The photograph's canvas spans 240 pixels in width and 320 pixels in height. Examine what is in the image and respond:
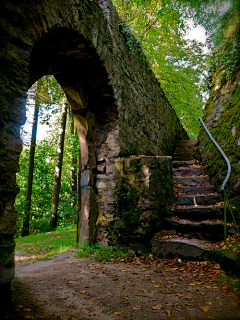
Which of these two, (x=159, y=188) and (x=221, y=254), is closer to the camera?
(x=221, y=254)

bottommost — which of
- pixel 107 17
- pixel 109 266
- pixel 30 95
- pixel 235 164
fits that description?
pixel 109 266

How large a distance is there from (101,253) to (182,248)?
141 cm

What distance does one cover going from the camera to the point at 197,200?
485 cm

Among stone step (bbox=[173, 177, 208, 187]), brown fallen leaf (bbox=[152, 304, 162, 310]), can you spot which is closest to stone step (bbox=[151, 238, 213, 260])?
brown fallen leaf (bbox=[152, 304, 162, 310])

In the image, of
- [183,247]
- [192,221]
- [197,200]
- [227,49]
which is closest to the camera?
[183,247]

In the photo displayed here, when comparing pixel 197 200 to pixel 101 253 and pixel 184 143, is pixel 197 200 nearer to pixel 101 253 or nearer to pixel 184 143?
pixel 101 253

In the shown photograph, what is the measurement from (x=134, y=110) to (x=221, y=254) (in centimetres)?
361

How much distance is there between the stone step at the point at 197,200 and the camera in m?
4.75

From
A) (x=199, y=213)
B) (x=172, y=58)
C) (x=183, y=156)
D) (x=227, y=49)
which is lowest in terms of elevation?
(x=199, y=213)

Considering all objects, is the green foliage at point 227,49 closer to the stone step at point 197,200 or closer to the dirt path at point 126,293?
the stone step at point 197,200

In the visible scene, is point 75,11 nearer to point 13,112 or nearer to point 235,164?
point 13,112

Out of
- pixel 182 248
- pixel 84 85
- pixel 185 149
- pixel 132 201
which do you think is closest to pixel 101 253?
pixel 132 201

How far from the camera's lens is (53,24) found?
287 cm

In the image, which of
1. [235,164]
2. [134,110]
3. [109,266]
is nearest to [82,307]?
[109,266]
